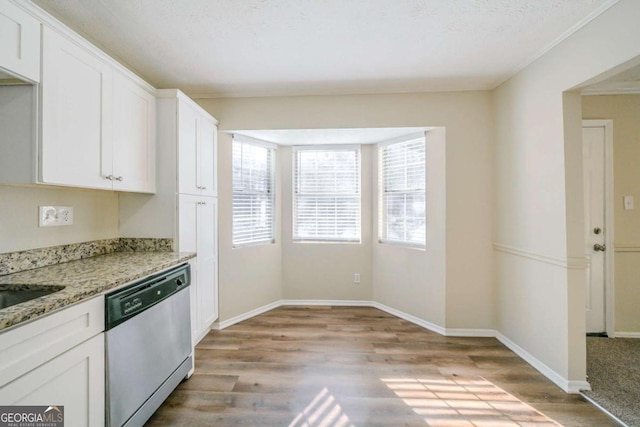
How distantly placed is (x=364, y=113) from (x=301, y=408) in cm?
271

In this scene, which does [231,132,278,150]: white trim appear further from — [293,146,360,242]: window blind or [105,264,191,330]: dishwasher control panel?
Answer: [105,264,191,330]: dishwasher control panel

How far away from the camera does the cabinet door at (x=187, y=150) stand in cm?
223

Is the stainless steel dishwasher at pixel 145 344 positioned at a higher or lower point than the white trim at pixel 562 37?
lower

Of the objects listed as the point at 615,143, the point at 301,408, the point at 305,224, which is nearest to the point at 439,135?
the point at 615,143

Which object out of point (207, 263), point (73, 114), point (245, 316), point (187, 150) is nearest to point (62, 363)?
point (73, 114)

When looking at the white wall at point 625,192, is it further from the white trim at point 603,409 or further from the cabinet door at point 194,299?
the cabinet door at point 194,299

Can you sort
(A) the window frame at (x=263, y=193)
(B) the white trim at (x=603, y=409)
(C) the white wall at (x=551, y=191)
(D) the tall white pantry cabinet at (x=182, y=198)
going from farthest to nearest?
(A) the window frame at (x=263, y=193) → (D) the tall white pantry cabinet at (x=182, y=198) → (C) the white wall at (x=551, y=191) → (B) the white trim at (x=603, y=409)

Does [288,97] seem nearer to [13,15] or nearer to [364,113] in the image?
[364,113]

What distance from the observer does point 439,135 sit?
9.48ft

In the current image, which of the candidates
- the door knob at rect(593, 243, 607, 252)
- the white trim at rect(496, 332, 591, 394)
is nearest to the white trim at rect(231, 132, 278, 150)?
the white trim at rect(496, 332, 591, 394)

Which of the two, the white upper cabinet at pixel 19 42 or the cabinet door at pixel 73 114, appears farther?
the cabinet door at pixel 73 114

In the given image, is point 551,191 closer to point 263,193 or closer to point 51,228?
point 263,193

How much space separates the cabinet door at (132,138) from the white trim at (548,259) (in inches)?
127

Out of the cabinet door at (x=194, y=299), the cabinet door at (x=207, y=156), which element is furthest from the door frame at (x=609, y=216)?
the cabinet door at (x=194, y=299)
